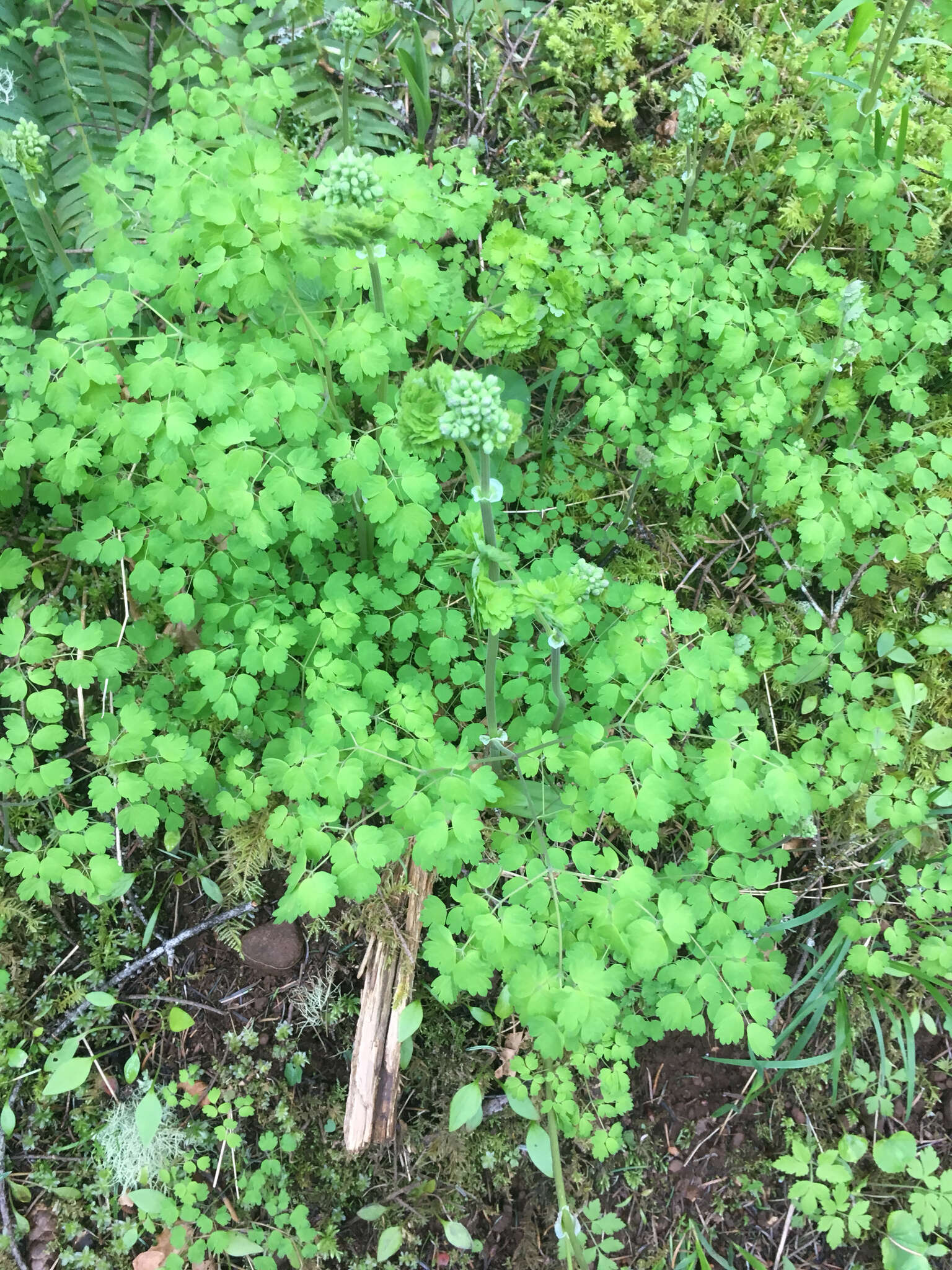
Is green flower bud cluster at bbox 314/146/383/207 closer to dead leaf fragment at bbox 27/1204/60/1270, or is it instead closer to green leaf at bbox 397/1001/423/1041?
green leaf at bbox 397/1001/423/1041

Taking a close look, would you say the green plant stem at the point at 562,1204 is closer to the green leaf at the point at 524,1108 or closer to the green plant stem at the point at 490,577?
the green leaf at the point at 524,1108

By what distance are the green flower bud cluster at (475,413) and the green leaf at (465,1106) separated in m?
1.68

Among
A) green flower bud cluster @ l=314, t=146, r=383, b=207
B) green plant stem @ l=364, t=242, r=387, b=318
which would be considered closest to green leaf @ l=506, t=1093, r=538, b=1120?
green plant stem @ l=364, t=242, r=387, b=318

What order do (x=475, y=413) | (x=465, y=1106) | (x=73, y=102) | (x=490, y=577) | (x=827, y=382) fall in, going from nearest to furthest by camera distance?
(x=475, y=413), (x=490, y=577), (x=465, y=1106), (x=827, y=382), (x=73, y=102)

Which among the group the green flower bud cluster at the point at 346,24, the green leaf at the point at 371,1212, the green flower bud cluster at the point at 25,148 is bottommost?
the green leaf at the point at 371,1212

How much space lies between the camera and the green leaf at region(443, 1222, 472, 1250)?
210 centimetres

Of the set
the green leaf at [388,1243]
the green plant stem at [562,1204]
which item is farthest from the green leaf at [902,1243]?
the green leaf at [388,1243]

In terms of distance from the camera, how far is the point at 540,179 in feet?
9.66

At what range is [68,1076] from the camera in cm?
218

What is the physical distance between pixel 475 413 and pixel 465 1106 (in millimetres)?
1774

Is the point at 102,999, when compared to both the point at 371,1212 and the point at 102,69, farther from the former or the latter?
the point at 102,69

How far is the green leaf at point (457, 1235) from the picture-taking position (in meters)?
2.10

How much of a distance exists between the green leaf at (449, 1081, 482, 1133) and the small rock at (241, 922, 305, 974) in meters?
0.62

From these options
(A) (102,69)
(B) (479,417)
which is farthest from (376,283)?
(A) (102,69)
